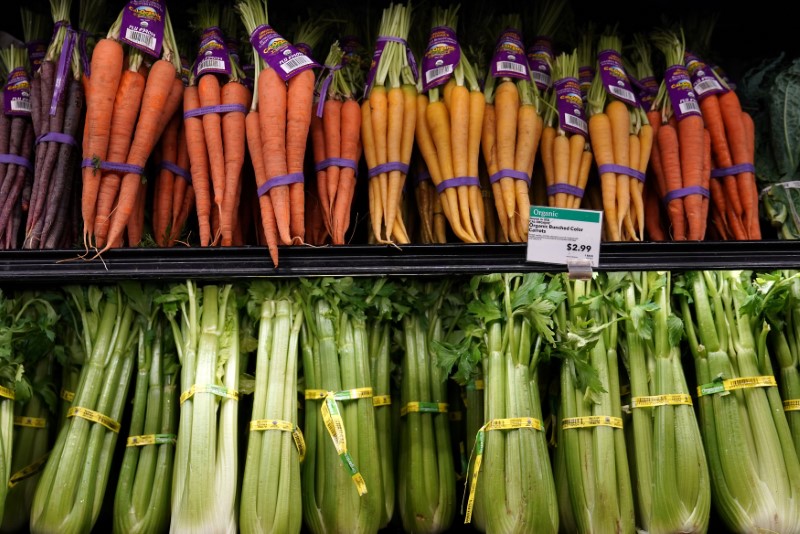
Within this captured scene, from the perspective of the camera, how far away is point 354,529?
1.62 m

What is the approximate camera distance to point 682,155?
1988 millimetres

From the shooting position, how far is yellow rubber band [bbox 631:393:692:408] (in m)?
1.72

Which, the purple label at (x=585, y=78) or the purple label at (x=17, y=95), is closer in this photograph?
the purple label at (x=17, y=95)

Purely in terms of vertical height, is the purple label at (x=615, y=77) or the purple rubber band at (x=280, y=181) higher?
the purple label at (x=615, y=77)

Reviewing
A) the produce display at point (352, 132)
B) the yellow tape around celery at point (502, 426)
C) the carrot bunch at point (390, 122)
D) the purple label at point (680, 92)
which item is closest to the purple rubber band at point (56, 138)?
the produce display at point (352, 132)

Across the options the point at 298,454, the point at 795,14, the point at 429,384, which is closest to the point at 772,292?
the point at 429,384

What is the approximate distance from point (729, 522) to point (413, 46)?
172cm

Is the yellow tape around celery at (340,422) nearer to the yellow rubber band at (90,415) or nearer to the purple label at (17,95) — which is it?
the yellow rubber band at (90,415)

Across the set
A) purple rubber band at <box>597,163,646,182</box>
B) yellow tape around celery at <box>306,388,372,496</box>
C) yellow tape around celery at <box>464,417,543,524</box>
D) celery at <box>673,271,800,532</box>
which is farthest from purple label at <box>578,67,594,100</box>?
yellow tape around celery at <box>306,388,372,496</box>

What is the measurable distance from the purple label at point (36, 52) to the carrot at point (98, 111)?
35cm

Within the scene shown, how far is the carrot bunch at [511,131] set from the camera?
1850mm

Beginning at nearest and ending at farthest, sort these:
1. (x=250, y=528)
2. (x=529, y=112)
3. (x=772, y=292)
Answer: (x=250, y=528), (x=772, y=292), (x=529, y=112)

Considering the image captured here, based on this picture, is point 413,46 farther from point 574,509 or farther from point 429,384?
point 574,509

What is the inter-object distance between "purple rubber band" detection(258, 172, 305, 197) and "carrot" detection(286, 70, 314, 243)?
Answer: 0.05 ft
